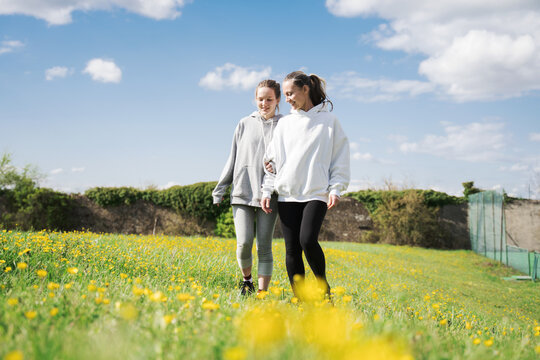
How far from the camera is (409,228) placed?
61.0 feet

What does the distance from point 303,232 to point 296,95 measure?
1169 millimetres

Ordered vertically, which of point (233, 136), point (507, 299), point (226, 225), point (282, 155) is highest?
point (233, 136)

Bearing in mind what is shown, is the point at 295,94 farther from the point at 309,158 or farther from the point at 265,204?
the point at 265,204

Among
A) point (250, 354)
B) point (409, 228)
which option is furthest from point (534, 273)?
point (250, 354)

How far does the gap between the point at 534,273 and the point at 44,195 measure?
702 inches

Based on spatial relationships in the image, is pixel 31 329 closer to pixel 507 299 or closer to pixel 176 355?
pixel 176 355

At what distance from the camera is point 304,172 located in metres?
3.30

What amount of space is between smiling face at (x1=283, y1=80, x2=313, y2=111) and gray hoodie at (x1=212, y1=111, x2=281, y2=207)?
385 mm

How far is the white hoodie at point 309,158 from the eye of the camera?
3.27 m

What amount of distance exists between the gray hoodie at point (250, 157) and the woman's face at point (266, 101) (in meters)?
0.06

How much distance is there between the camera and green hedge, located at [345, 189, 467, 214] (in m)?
19.2

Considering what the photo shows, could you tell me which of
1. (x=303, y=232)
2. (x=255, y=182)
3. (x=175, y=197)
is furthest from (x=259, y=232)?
(x=175, y=197)

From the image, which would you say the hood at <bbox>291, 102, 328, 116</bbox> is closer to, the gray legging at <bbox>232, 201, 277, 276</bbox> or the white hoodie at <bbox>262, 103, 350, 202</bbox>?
the white hoodie at <bbox>262, 103, 350, 202</bbox>

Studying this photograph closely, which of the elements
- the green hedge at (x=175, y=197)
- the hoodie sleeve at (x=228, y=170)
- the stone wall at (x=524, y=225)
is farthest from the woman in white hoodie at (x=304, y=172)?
the stone wall at (x=524, y=225)
